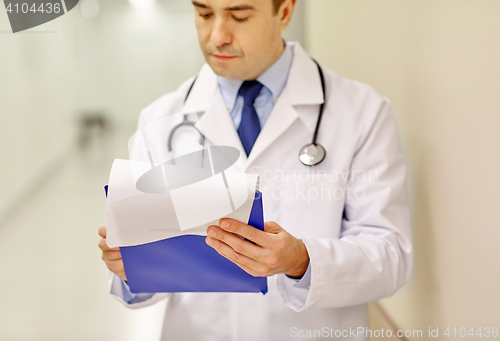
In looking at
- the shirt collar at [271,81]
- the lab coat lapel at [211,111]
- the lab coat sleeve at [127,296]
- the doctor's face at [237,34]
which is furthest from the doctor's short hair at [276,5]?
the lab coat sleeve at [127,296]

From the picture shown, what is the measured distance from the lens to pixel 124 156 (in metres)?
0.71

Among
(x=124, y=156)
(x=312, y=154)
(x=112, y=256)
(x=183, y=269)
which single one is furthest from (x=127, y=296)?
(x=312, y=154)

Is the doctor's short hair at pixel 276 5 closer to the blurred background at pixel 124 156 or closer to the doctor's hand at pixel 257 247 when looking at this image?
the blurred background at pixel 124 156

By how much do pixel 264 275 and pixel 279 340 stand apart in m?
0.27

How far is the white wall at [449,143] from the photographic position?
736mm

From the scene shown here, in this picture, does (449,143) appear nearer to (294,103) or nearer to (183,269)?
(294,103)

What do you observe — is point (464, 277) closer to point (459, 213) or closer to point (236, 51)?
point (459, 213)

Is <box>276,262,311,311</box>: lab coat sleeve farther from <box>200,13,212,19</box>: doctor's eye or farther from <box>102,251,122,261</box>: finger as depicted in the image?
<box>200,13,212,19</box>: doctor's eye

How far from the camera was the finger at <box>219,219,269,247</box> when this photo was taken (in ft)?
2.04

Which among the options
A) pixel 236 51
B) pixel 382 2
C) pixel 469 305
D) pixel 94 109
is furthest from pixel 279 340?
pixel 382 2

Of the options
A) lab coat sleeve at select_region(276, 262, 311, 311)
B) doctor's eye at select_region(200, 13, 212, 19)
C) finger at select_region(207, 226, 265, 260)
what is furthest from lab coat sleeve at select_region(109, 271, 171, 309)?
doctor's eye at select_region(200, 13, 212, 19)

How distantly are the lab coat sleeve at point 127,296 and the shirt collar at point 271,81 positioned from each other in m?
0.49

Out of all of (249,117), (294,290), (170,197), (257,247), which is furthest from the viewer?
(249,117)

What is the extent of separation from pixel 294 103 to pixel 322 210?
0.26m
